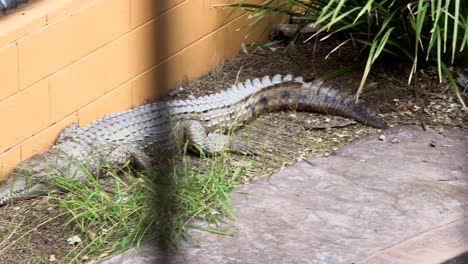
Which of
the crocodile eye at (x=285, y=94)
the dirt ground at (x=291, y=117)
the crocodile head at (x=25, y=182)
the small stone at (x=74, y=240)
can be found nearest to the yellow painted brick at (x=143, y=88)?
the dirt ground at (x=291, y=117)

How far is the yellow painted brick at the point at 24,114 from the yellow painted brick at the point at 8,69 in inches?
1.4

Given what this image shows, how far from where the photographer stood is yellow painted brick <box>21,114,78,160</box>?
13.1ft

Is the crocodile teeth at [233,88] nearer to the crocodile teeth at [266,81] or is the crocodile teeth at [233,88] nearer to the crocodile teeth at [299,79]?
the crocodile teeth at [266,81]

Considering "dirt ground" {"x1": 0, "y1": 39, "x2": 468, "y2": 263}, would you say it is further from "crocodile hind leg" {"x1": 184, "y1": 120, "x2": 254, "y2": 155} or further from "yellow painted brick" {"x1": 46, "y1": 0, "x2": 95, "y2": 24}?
"yellow painted brick" {"x1": 46, "y1": 0, "x2": 95, "y2": 24}

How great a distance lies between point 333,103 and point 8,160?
1476 mm

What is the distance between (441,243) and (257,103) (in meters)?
1.50

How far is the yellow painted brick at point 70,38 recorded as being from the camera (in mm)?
3902

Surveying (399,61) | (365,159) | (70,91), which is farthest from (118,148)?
(399,61)

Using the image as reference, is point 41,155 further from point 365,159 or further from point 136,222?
point 365,159

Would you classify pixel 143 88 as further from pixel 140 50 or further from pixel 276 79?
pixel 276 79

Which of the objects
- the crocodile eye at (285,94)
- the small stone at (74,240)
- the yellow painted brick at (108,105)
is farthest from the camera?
the crocodile eye at (285,94)

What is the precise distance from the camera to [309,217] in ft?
11.8

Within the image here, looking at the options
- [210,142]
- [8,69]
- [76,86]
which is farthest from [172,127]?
[8,69]

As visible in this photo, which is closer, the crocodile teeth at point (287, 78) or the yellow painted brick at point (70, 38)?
the yellow painted brick at point (70, 38)
